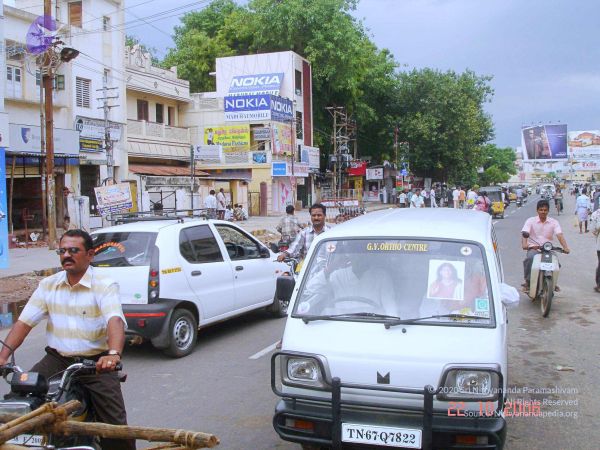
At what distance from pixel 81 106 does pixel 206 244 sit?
63.8ft

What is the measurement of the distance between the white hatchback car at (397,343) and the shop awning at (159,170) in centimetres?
2595

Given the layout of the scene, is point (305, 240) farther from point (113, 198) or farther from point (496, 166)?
point (496, 166)

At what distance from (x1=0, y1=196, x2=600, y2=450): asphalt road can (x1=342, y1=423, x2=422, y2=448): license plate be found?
1093 mm

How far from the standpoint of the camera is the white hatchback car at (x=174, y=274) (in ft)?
22.2

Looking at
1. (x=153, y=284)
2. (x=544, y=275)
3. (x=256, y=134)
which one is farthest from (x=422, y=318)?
(x=256, y=134)

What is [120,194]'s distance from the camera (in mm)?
18844

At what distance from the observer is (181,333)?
7.12 m

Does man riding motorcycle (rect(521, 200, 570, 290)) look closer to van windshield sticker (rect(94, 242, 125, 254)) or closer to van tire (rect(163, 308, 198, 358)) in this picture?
van tire (rect(163, 308, 198, 358))

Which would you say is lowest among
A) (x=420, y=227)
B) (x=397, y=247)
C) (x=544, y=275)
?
(x=544, y=275)

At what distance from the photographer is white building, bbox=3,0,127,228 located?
2116 centimetres

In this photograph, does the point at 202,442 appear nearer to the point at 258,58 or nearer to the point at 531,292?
the point at 531,292

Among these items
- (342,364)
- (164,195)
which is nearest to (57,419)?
(342,364)

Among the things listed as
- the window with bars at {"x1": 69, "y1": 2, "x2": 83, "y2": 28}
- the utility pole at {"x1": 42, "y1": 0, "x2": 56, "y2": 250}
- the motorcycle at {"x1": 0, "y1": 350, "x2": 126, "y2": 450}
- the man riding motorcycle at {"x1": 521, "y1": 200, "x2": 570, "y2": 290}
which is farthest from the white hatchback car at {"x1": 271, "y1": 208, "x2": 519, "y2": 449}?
the window with bars at {"x1": 69, "y1": 2, "x2": 83, "y2": 28}

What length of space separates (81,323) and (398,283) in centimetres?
213
